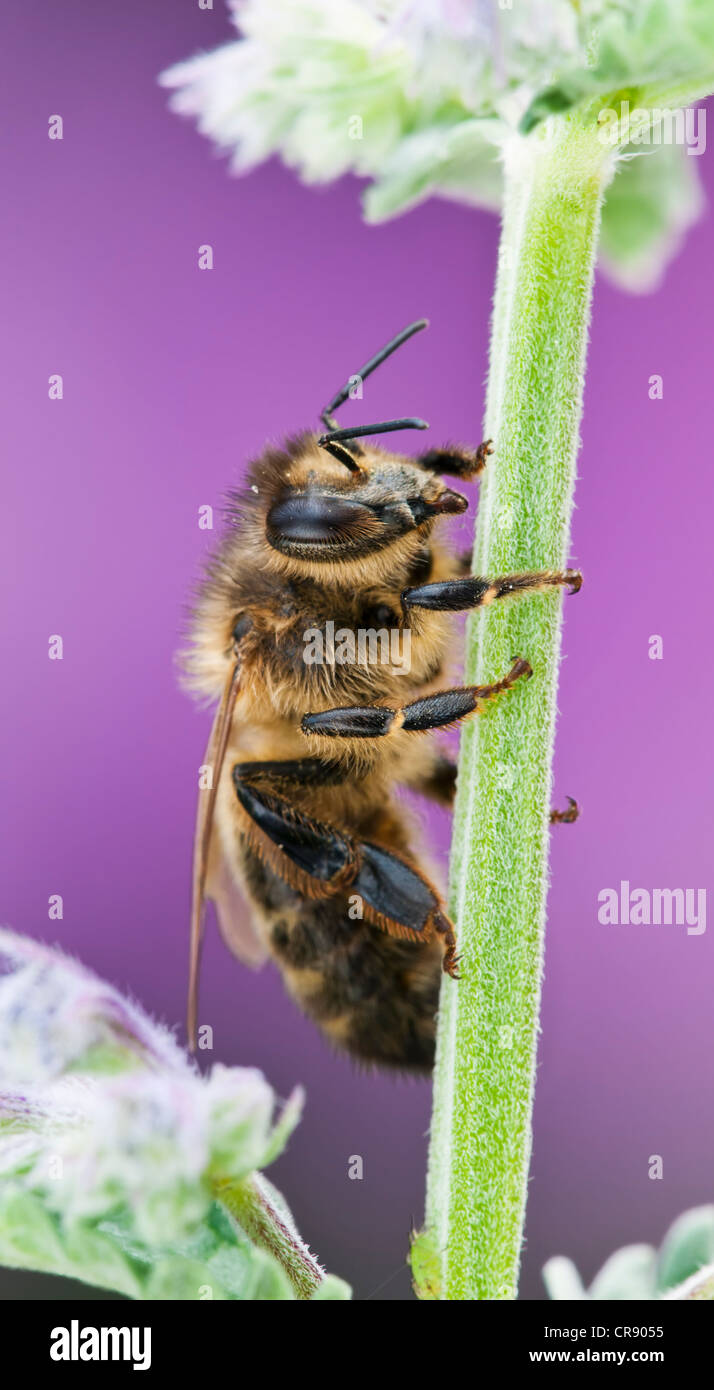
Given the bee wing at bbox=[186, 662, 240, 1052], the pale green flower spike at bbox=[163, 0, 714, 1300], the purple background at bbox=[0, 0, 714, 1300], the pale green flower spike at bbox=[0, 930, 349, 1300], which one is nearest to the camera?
the pale green flower spike at bbox=[0, 930, 349, 1300]

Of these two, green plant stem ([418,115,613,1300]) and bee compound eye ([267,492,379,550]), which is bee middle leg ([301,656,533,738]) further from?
bee compound eye ([267,492,379,550])

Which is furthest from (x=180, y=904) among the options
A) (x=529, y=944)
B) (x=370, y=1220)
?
(x=529, y=944)

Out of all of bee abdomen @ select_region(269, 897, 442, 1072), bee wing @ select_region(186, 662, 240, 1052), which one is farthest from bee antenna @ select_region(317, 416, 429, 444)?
bee abdomen @ select_region(269, 897, 442, 1072)

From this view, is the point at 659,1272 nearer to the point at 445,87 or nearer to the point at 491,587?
the point at 491,587

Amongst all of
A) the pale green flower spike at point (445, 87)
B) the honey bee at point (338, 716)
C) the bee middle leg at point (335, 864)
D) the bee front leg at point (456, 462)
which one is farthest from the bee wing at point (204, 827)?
the pale green flower spike at point (445, 87)

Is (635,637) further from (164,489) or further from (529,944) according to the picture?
(529,944)

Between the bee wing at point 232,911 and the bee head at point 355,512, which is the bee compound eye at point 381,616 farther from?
the bee wing at point 232,911

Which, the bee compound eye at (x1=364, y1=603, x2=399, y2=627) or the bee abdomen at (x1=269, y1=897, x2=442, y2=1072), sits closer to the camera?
the bee compound eye at (x1=364, y1=603, x2=399, y2=627)

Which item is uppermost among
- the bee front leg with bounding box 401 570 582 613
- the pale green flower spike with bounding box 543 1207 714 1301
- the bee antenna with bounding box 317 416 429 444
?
the bee antenna with bounding box 317 416 429 444
